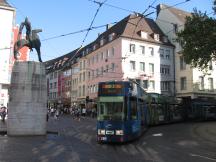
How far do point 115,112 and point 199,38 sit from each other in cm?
964

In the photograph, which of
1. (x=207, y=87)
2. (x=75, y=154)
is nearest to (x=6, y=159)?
(x=75, y=154)

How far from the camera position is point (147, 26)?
63.8m

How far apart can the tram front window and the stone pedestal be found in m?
5.76

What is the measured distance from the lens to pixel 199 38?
24.5 meters

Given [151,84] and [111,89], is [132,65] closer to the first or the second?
[151,84]

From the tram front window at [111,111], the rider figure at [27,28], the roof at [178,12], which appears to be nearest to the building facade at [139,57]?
the roof at [178,12]

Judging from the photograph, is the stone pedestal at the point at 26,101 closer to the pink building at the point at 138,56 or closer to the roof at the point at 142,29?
the pink building at the point at 138,56

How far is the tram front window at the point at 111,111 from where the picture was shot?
17.9m

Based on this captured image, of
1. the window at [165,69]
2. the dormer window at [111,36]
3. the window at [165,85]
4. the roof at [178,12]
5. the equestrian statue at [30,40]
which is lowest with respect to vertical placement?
the window at [165,85]

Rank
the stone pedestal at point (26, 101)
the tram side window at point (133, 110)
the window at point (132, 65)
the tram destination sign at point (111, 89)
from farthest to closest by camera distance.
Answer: the window at point (132, 65), the stone pedestal at point (26, 101), the tram side window at point (133, 110), the tram destination sign at point (111, 89)

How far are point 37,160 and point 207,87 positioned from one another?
2047 inches

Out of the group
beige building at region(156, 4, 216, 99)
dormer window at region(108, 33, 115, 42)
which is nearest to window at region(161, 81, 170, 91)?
beige building at region(156, 4, 216, 99)

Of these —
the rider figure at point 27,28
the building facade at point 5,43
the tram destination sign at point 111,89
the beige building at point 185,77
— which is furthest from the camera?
the beige building at point 185,77

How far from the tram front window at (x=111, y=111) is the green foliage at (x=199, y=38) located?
9.07m
